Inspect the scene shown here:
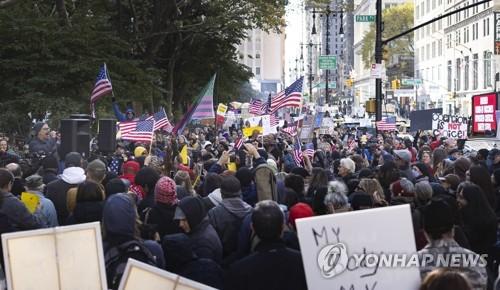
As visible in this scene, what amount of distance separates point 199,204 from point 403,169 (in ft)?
21.1

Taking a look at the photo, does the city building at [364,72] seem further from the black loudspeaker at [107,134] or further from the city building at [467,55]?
the black loudspeaker at [107,134]

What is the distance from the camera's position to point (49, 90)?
78.3 ft

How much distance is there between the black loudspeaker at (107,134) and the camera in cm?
1551

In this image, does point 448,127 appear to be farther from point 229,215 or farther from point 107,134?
point 229,215

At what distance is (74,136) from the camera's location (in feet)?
45.2

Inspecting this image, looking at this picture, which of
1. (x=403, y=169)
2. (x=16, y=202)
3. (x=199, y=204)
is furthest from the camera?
(x=403, y=169)

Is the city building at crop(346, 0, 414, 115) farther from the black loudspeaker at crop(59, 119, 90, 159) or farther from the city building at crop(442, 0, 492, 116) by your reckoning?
the black loudspeaker at crop(59, 119, 90, 159)

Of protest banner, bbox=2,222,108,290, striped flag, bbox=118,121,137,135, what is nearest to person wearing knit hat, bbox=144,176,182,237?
protest banner, bbox=2,222,108,290

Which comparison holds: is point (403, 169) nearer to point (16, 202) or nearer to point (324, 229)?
point (16, 202)

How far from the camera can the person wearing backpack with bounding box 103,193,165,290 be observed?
221 inches

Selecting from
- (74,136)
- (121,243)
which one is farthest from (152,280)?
(74,136)

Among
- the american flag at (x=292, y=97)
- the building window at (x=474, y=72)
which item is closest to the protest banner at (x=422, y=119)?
the american flag at (x=292, y=97)

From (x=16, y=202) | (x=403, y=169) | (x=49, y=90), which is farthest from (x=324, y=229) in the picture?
(x=49, y=90)

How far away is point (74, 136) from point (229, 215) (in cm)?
683
